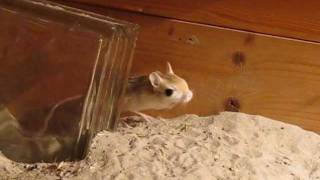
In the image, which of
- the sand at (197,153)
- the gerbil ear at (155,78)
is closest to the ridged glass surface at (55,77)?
the sand at (197,153)

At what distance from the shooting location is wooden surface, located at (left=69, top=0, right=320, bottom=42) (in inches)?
73.0

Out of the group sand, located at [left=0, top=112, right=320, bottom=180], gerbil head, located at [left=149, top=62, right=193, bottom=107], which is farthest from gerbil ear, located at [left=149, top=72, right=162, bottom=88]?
sand, located at [left=0, top=112, right=320, bottom=180]

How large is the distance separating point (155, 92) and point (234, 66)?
0.29m

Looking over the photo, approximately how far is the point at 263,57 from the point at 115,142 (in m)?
0.67

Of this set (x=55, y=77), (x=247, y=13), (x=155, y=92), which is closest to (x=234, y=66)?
(x=247, y=13)

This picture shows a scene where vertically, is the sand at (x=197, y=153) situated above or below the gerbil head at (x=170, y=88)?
below

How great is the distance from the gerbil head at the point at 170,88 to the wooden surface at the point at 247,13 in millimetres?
208

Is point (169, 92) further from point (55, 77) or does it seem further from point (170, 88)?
point (55, 77)

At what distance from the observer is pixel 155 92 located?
1806 mm

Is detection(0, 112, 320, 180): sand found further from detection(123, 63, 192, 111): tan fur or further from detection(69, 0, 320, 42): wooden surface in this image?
detection(69, 0, 320, 42): wooden surface

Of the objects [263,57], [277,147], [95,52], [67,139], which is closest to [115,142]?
[67,139]

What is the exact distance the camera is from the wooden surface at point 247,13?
73.0 inches

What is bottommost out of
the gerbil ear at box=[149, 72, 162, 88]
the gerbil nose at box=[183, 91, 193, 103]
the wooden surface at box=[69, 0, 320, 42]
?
the gerbil nose at box=[183, 91, 193, 103]

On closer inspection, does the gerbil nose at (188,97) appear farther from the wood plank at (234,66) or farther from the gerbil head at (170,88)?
the wood plank at (234,66)
